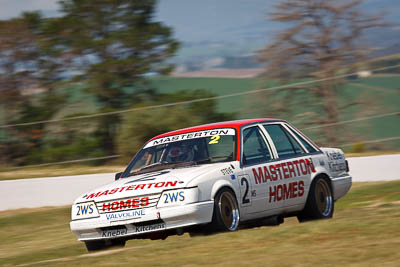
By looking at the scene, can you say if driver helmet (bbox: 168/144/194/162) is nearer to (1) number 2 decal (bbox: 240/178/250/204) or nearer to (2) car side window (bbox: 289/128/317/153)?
(1) number 2 decal (bbox: 240/178/250/204)

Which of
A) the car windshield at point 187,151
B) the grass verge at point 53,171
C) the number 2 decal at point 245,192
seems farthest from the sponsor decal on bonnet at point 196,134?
the grass verge at point 53,171

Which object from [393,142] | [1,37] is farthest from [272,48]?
[1,37]

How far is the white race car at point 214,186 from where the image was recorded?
334 inches

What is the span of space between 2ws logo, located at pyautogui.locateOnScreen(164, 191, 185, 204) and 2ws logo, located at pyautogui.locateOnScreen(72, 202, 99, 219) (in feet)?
2.98

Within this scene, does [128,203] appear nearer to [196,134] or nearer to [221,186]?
[221,186]

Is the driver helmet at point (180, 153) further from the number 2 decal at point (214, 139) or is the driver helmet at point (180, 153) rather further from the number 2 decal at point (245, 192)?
the number 2 decal at point (245, 192)

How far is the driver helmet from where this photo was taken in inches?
377

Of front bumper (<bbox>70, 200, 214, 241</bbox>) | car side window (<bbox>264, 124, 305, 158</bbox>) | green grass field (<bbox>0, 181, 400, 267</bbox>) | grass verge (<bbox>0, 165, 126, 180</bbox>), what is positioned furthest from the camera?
grass verge (<bbox>0, 165, 126, 180</bbox>)

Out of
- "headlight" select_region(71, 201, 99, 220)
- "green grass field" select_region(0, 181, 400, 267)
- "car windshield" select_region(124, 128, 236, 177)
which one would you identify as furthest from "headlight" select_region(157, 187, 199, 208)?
"car windshield" select_region(124, 128, 236, 177)

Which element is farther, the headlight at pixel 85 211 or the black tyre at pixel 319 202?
the black tyre at pixel 319 202

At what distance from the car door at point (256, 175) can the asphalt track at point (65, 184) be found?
26.3 ft

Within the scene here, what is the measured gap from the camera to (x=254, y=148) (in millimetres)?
9805

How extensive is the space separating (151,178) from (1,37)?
63.3 feet

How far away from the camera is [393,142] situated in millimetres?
19562
